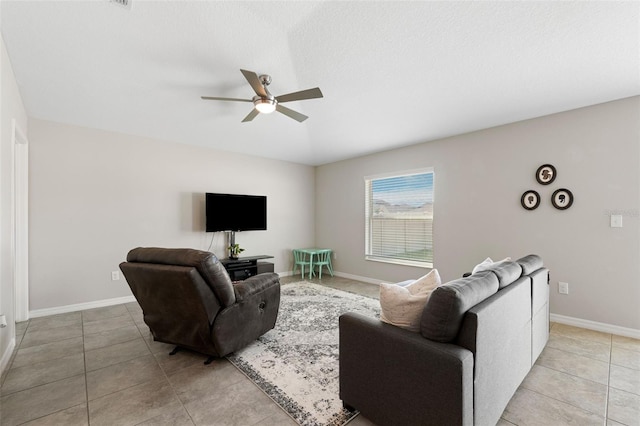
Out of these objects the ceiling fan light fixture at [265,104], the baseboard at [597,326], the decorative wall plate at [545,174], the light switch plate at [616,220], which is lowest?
the baseboard at [597,326]

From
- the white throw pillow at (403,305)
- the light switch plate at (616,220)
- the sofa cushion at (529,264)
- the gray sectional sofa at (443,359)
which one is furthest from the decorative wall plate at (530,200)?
the white throw pillow at (403,305)

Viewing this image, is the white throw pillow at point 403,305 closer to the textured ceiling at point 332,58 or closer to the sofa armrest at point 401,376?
the sofa armrest at point 401,376

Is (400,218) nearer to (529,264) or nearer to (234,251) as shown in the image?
(529,264)

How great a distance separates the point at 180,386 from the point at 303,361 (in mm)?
938

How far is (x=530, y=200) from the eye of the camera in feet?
11.7

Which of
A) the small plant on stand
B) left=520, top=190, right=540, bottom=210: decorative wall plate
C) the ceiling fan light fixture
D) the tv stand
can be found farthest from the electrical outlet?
the small plant on stand

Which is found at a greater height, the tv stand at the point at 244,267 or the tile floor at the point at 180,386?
the tv stand at the point at 244,267

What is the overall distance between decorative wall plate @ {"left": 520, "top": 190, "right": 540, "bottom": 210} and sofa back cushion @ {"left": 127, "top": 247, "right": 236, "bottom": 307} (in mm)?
3632

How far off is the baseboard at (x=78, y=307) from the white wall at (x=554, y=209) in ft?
14.4

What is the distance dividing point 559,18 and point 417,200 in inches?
114

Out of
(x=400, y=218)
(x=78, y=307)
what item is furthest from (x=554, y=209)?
(x=78, y=307)

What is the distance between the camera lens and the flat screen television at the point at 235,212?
15.4 ft

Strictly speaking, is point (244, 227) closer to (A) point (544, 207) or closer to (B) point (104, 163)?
(B) point (104, 163)

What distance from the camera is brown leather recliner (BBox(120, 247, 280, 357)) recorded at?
212 cm
